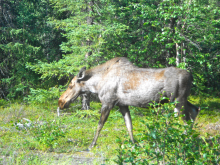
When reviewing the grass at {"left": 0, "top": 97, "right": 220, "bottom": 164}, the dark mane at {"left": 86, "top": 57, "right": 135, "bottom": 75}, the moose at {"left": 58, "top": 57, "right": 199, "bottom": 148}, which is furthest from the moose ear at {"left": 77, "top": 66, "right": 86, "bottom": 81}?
the grass at {"left": 0, "top": 97, "right": 220, "bottom": 164}

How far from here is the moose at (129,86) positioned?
6.74 m

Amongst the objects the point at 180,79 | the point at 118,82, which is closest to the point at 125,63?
the point at 118,82

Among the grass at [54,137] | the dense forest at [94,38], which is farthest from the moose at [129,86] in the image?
the dense forest at [94,38]

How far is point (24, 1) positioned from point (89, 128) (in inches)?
339

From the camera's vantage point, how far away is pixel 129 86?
7.05 metres

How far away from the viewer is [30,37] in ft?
42.3

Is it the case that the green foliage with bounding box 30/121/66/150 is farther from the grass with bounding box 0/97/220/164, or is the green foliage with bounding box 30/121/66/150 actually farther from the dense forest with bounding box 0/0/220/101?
the dense forest with bounding box 0/0/220/101

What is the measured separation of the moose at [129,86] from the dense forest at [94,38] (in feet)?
6.07

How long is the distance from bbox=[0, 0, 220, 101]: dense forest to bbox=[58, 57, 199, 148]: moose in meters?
1.85

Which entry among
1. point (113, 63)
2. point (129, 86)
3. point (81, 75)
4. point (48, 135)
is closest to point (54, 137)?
point (48, 135)

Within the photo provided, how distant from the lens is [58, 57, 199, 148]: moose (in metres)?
6.74

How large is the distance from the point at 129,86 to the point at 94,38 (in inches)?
135

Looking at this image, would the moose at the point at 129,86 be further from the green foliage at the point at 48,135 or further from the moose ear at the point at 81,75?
the green foliage at the point at 48,135

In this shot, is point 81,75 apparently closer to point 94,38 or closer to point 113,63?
point 113,63
